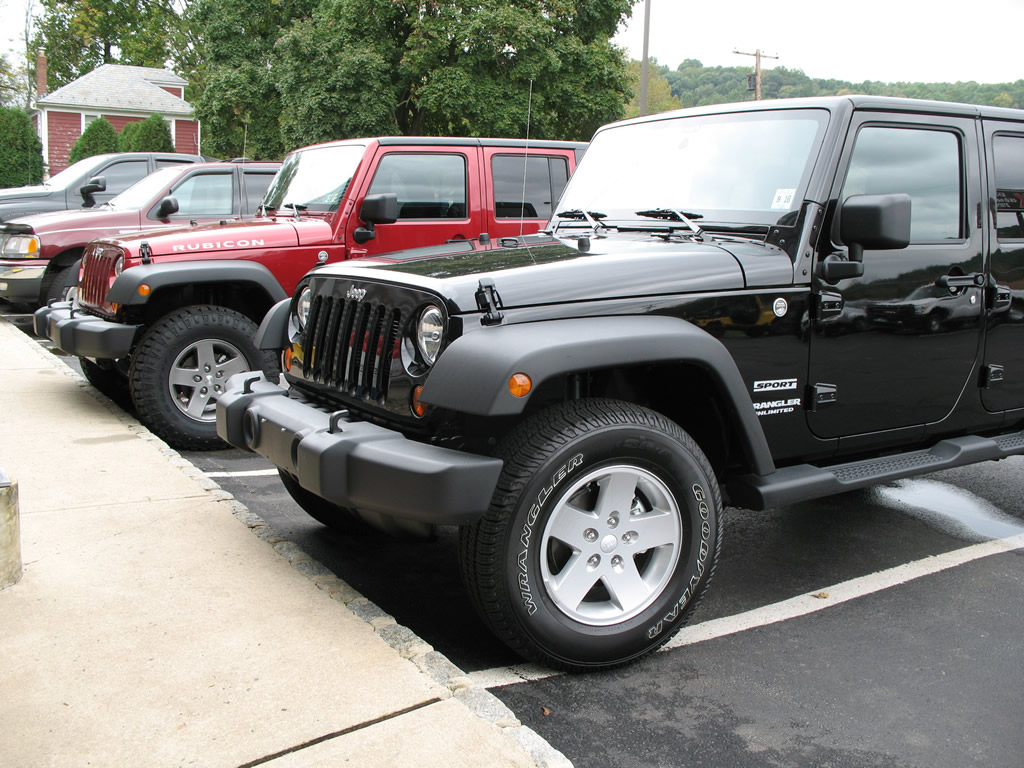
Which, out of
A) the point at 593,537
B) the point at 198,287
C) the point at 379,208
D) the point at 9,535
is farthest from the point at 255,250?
the point at 593,537

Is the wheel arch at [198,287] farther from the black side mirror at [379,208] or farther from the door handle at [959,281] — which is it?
the door handle at [959,281]

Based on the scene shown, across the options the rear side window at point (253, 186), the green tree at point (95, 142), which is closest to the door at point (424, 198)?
the rear side window at point (253, 186)

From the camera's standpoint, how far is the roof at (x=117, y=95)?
4353cm

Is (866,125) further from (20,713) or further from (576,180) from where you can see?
(20,713)

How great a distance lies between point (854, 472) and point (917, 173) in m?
1.33

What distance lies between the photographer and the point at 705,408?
3600mm

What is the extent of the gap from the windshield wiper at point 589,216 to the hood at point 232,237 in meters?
2.68

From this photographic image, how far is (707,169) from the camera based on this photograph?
13.5ft

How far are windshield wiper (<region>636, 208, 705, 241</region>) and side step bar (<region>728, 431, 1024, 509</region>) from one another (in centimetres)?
100

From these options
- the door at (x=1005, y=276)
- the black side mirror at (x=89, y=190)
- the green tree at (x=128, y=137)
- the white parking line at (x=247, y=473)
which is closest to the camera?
the door at (x=1005, y=276)

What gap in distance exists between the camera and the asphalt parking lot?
2.84m

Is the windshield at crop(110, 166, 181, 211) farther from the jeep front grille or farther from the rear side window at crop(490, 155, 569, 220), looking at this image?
the jeep front grille

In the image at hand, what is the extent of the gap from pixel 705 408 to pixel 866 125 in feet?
4.53

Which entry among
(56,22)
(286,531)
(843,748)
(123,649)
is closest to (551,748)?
(843,748)
